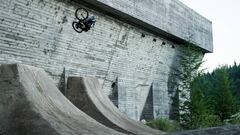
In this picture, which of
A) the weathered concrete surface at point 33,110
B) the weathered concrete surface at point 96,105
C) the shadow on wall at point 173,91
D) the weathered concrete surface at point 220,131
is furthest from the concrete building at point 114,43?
the weathered concrete surface at point 220,131

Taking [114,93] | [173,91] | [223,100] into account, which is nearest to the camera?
[114,93]

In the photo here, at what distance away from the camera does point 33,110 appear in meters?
7.01

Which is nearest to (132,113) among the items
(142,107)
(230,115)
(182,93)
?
(142,107)

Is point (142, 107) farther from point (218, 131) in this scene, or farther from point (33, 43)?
point (218, 131)

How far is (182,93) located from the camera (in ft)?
60.8

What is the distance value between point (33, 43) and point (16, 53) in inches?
26.4

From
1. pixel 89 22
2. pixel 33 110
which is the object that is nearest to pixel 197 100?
pixel 89 22

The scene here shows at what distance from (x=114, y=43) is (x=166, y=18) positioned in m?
3.85

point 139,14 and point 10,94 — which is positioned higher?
point 139,14

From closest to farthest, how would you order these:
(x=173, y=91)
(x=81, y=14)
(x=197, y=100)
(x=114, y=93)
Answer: (x=81, y=14)
(x=114, y=93)
(x=197, y=100)
(x=173, y=91)

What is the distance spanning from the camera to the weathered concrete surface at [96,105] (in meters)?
9.59

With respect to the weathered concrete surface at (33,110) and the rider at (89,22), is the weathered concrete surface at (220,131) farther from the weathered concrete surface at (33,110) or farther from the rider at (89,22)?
the rider at (89,22)

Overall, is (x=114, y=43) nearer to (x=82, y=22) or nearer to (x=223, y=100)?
(x=82, y=22)

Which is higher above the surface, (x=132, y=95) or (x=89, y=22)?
(x=89, y=22)
